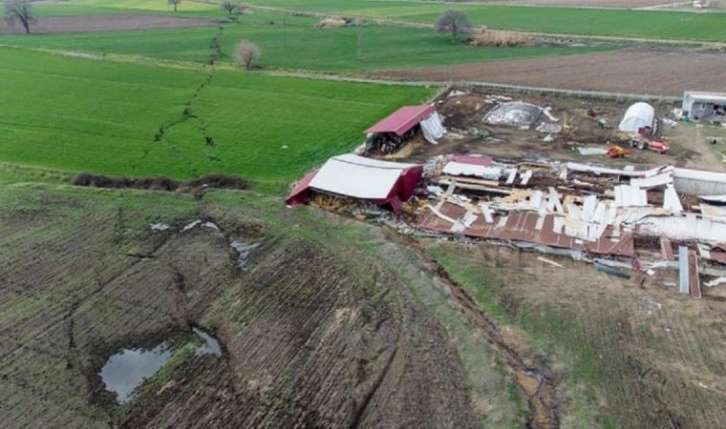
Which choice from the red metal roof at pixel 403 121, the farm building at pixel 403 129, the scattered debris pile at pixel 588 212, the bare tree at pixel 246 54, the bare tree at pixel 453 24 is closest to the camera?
the scattered debris pile at pixel 588 212

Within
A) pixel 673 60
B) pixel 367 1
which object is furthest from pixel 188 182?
pixel 367 1

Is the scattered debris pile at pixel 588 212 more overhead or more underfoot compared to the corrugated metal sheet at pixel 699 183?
more underfoot

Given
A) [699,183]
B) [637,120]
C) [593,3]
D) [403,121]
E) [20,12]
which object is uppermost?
[593,3]

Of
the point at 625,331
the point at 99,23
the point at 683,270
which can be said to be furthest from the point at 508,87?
the point at 99,23

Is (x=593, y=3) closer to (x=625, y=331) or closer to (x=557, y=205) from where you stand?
(x=557, y=205)

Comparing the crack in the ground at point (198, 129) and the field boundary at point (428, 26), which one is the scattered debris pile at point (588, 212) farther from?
the field boundary at point (428, 26)

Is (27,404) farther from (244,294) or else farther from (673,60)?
(673,60)

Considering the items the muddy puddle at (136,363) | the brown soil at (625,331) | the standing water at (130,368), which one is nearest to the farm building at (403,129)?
the brown soil at (625,331)
